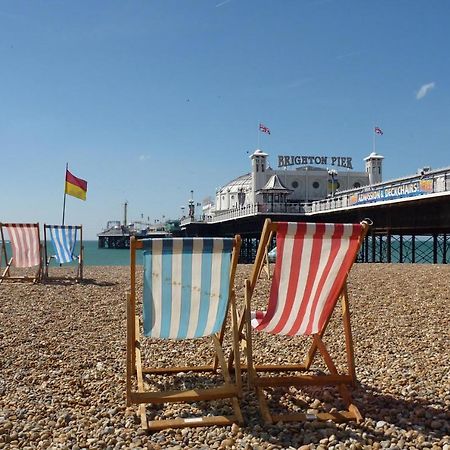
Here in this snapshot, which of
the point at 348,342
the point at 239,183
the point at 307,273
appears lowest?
the point at 348,342

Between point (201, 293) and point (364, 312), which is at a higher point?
point (201, 293)

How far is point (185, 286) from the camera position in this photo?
10.6ft

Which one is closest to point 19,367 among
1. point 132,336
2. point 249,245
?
point 132,336

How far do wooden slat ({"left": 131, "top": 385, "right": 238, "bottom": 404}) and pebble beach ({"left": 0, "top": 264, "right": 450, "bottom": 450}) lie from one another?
153 mm

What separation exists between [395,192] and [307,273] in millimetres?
17221

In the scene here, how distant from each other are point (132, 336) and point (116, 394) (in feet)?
1.56

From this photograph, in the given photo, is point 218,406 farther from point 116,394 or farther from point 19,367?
point 19,367

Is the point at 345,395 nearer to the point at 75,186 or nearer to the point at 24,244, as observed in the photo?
the point at 24,244

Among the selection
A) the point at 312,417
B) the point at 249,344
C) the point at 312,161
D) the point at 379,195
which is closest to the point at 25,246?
the point at 249,344

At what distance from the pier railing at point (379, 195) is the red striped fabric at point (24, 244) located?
12.3 meters

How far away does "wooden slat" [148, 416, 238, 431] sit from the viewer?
2.79 meters

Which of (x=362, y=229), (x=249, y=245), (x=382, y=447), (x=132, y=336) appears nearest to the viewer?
(x=382, y=447)

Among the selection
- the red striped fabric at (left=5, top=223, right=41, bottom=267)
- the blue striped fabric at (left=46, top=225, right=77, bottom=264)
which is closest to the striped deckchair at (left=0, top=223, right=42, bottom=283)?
the red striped fabric at (left=5, top=223, right=41, bottom=267)

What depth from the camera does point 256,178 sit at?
4516cm
